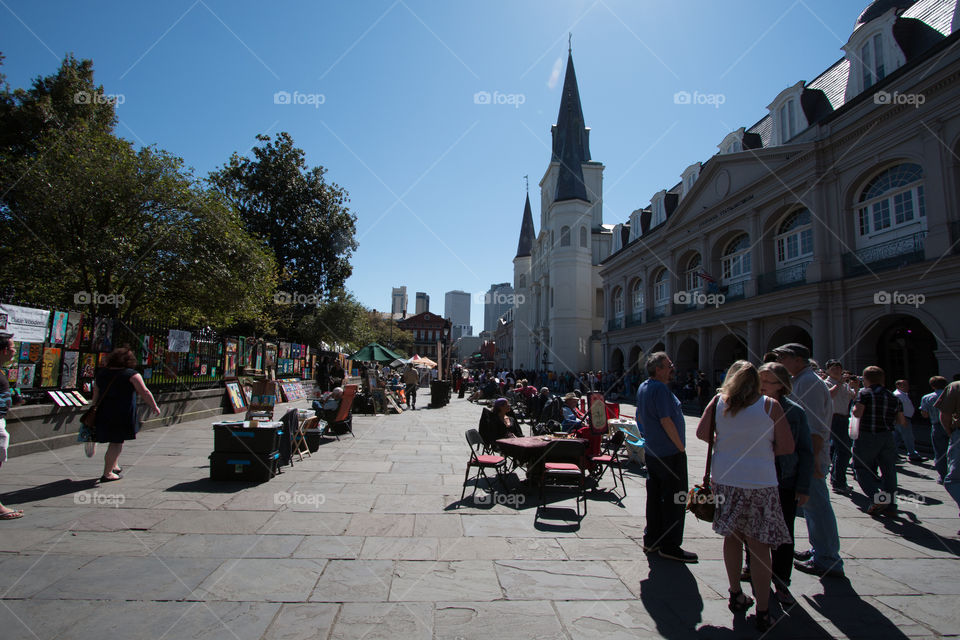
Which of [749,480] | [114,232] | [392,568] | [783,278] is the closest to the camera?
[749,480]

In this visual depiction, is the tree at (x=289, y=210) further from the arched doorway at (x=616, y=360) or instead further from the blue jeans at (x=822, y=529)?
the blue jeans at (x=822, y=529)

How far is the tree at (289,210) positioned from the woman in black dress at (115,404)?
21.1 m

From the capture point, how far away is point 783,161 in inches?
765

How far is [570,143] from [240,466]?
48458 millimetres

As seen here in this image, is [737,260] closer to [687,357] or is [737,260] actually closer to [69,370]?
[687,357]

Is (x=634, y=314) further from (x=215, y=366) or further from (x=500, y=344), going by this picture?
(x=500, y=344)

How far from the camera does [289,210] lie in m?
27.7

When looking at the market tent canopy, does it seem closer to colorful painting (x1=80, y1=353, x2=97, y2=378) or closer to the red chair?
colorful painting (x1=80, y1=353, x2=97, y2=378)

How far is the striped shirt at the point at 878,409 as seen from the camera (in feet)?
19.0

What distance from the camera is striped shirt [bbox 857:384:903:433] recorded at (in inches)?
228

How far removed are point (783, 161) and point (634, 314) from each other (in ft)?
47.1

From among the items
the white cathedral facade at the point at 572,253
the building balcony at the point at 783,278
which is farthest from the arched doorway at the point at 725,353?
the white cathedral facade at the point at 572,253

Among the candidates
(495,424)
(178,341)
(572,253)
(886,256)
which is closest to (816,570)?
(495,424)

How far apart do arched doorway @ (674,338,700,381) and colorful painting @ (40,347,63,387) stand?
25788 mm
